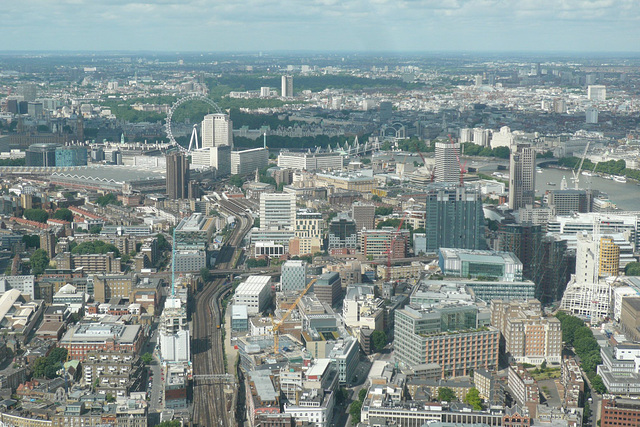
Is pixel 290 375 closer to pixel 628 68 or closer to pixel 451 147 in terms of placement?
pixel 451 147

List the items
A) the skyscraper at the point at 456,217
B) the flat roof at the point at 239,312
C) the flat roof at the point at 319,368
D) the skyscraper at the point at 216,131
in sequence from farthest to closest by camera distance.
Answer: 1. the skyscraper at the point at 216,131
2. the skyscraper at the point at 456,217
3. the flat roof at the point at 239,312
4. the flat roof at the point at 319,368

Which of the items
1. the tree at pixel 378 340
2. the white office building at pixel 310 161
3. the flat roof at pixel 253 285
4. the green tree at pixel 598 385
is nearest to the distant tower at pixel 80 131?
the white office building at pixel 310 161

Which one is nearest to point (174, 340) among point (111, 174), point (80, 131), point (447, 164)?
point (447, 164)

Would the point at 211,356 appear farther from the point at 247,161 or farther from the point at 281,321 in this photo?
the point at 247,161

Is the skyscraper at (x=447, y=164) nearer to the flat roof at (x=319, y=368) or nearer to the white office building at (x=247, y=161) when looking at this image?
the white office building at (x=247, y=161)

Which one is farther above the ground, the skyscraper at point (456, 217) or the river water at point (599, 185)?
the skyscraper at point (456, 217)

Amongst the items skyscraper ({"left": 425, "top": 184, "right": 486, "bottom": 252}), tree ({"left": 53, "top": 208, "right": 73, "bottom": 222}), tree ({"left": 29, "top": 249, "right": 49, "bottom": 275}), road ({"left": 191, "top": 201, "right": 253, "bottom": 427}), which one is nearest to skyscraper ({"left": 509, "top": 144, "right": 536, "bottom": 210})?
skyscraper ({"left": 425, "top": 184, "right": 486, "bottom": 252})
